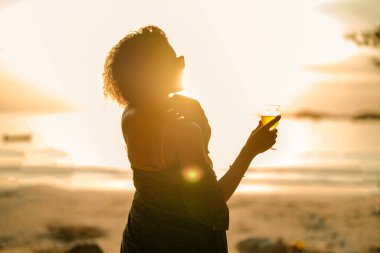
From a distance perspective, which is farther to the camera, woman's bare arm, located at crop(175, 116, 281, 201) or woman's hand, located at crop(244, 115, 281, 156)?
woman's hand, located at crop(244, 115, 281, 156)

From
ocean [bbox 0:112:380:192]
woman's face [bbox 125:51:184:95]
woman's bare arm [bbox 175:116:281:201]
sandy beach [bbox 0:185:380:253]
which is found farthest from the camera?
ocean [bbox 0:112:380:192]

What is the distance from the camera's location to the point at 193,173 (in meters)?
1.97

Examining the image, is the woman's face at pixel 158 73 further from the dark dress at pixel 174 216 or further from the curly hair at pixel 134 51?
the dark dress at pixel 174 216

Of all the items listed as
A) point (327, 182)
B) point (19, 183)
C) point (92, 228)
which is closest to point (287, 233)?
point (92, 228)

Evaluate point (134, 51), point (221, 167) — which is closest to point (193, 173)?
point (134, 51)

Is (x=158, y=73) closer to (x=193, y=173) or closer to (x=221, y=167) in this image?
(x=193, y=173)

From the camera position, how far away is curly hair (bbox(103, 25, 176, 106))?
2.16 meters

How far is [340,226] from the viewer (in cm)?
1094

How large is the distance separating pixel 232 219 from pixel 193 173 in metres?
9.85

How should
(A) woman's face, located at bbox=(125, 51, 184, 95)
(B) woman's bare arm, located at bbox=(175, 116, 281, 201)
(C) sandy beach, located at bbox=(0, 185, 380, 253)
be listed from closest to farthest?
(B) woman's bare arm, located at bbox=(175, 116, 281, 201) < (A) woman's face, located at bbox=(125, 51, 184, 95) < (C) sandy beach, located at bbox=(0, 185, 380, 253)

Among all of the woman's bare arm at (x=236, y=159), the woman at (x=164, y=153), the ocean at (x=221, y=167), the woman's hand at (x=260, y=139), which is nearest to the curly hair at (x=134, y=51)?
the woman at (x=164, y=153)

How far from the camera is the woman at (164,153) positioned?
2.03 m

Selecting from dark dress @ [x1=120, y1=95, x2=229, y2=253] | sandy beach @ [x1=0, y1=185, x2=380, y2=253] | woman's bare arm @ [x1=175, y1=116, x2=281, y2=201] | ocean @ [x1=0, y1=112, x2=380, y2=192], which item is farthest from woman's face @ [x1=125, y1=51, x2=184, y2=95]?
ocean @ [x1=0, y1=112, x2=380, y2=192]

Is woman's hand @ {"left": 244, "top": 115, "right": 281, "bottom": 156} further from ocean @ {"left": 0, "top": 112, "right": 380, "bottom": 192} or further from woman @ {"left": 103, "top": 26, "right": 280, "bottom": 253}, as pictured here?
ocean @ {"left": 0, "top": 112, "right": 380, "bottom": 192}
